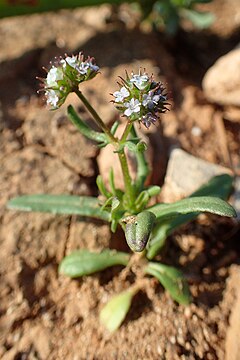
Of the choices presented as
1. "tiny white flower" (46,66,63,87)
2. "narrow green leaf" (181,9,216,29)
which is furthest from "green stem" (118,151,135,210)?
"narrow green leaf" (181,9,216,29)

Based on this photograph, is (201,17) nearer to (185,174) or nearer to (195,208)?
(185,174)

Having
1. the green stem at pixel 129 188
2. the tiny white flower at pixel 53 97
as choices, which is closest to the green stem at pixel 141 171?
the green stem at pixel 129 188

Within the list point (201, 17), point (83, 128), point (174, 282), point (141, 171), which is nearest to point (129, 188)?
point (141, 171)

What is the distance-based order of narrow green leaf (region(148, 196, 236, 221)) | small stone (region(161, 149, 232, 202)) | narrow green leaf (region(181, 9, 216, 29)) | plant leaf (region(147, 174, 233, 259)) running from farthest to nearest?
1. narrow green leaf (region(181, 9, 216, 29))
2. small stone (region(161, 149, 232, 202))
3. plant leaf (region(147, 174, 233, 259))
4. narrow green leaf (region(148, 196, 236, 221))

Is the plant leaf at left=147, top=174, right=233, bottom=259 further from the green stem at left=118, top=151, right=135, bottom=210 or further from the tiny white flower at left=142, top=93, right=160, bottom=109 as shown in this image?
the tiny white flower at left=142, top=93, right=160, bottom=109

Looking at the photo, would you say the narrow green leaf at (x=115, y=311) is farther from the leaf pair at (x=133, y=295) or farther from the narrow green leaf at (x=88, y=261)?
the narrow green leaf at (x=88, y=261)

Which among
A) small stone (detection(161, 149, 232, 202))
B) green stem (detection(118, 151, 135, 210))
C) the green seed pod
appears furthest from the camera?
small stone (detection(161, 149, 232, 202))

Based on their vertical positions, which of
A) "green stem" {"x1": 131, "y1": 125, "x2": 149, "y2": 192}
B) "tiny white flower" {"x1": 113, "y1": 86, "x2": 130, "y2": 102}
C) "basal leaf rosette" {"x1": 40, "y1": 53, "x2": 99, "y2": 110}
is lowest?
"green stem" {"x1": 131, "y1": 125, "x2": 149, "y2": 192}
